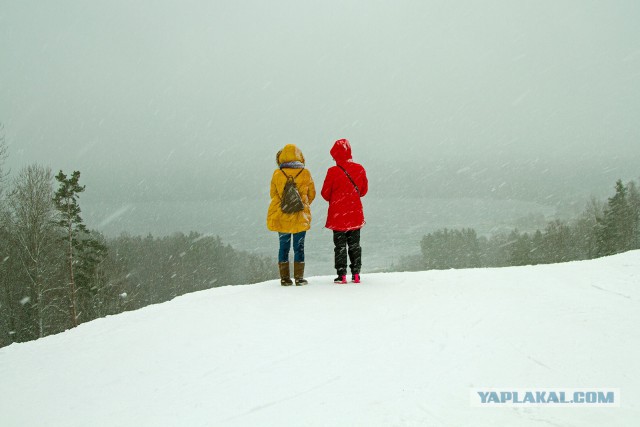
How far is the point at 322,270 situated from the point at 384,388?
337ft

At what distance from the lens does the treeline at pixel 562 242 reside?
35531 mm

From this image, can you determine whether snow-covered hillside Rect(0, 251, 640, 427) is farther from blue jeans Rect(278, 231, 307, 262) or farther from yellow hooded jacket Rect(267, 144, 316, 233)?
yellow hooded jacket Rect(267, 144, 316, 233)

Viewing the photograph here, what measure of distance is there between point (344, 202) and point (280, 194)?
1.13m

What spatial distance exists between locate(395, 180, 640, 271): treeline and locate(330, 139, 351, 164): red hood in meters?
37.6

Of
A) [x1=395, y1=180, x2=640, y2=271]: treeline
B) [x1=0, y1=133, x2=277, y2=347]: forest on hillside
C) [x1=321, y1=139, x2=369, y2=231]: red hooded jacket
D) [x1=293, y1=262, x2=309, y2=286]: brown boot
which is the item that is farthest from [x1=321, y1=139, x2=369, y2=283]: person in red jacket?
[x1=395, y1=180, x2=640, y2=271]: treeline

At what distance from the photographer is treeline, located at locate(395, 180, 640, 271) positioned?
35.5 meters

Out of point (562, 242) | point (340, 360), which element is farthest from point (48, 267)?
point (562, 242)

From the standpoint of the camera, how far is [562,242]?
4906cm

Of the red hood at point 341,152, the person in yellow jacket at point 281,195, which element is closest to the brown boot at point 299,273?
the person in yellow jacket at point 281,195

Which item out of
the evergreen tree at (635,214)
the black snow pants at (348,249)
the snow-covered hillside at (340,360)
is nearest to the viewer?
the snow-covered hillside at (340,360)

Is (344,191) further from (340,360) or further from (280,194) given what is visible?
(340,360)

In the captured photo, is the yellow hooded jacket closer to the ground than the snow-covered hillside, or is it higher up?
higher up

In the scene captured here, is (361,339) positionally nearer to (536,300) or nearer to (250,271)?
(536,300)

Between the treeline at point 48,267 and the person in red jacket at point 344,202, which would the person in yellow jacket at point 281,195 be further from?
the treeline at point 48,267
